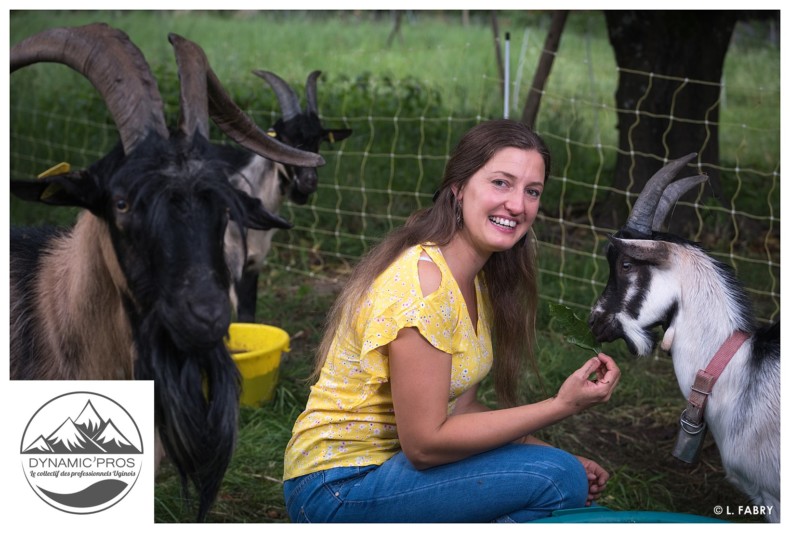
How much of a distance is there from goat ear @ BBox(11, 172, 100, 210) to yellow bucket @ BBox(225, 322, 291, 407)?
4.65ft

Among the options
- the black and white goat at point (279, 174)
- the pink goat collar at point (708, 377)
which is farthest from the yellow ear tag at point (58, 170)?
the black and white goat at point (279, 174)

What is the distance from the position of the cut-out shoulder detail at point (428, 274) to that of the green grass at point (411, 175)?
1.45 m

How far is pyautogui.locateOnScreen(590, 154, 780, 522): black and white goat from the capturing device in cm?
267

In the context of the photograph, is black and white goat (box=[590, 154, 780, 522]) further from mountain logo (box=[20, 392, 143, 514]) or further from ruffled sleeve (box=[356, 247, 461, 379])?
mountain logo (box=[20, 392, 143, 514])

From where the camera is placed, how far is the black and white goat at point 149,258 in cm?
243

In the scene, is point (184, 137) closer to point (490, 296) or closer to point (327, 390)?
point (327, 390)

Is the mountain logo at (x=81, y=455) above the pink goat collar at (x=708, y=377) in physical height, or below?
below

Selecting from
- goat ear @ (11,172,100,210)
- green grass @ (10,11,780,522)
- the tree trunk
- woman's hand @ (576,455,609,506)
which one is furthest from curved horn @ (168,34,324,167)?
the tree trunk

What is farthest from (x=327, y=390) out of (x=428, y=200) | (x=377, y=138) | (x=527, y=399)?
(x=377, y=138)

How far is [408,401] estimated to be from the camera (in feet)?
7.54

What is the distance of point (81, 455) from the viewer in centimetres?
252

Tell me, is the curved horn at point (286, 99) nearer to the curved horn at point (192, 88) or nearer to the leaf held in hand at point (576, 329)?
the curved horn at point (192, 88)

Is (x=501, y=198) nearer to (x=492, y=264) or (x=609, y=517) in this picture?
(x=492, y=264)

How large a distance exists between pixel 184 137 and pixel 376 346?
33.2 inches
